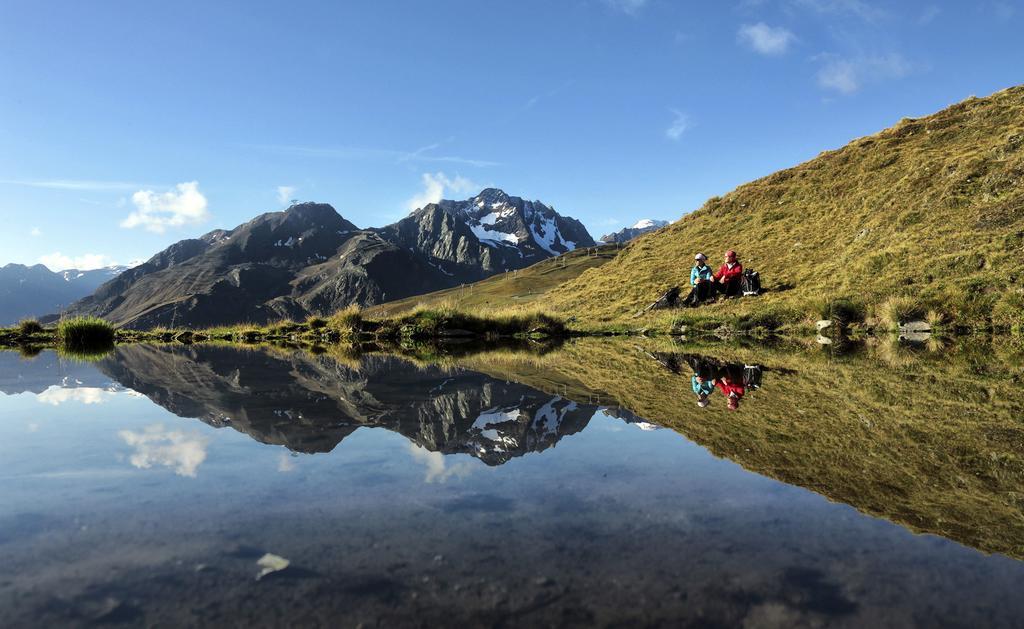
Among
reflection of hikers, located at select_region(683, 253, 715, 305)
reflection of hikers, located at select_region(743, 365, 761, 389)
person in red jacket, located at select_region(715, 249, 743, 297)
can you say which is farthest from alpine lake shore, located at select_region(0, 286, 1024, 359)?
reflection of hikers, located at select_region(743, 365, 761, 389)

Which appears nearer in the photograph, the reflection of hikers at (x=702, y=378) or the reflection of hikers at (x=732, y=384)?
the reflection of hikers at (x=732, y=384)

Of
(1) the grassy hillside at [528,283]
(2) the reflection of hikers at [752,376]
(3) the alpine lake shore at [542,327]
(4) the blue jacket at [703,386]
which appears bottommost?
(4) the blue jacket at [703,386]

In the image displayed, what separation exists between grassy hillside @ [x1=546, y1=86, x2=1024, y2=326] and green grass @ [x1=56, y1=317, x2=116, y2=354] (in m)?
29.7

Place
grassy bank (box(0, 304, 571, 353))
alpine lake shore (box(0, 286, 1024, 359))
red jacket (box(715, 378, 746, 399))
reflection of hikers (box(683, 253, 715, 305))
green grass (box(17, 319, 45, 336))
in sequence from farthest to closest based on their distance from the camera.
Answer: reflection of hikers (box(683, 253, 715, 305)) → green grass (box(17, 319, 45, 336)) → grassy bank (box(0, 304, 571, 353)) → alpine lake shore (box(0, 286, 1024, 359)) → red jacket (box(715, 378, 746, 399))

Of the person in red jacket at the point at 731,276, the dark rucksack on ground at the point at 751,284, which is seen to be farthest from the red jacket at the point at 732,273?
the dark rucksack on ground at the point at 751,284

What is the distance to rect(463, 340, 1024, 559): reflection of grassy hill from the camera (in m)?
3.89

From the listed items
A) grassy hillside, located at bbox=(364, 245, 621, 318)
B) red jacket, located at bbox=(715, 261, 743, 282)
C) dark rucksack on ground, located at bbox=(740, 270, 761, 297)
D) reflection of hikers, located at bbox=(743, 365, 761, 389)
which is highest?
grassy hillside, located at bbox=(364, 245, 621, 318)

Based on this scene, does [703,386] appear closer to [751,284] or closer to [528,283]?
[751,284]

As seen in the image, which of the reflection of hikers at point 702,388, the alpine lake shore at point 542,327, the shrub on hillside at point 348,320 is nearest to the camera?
the reflection of hikers at point 702,388

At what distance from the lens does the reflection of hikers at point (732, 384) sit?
823 centimetres

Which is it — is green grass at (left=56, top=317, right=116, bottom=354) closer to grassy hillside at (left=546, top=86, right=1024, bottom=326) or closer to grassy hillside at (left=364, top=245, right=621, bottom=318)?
grassy hillside at (left=546, top=86, right=1024, bottom=326)

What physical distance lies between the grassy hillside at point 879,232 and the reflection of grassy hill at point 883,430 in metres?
14.6

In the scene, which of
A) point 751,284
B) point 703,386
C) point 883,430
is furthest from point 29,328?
point 751,284

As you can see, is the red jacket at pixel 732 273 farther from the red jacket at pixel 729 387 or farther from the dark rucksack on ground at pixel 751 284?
the red jacket at pixel 729 387
